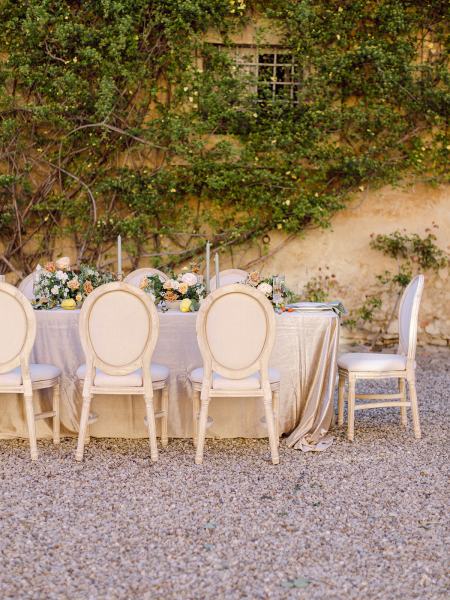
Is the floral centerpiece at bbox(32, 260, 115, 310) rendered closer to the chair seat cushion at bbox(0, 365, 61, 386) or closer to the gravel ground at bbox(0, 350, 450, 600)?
the chair seat cushion at bbox(0, 365, 61, 386)

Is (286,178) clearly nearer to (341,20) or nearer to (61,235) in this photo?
(341,20)

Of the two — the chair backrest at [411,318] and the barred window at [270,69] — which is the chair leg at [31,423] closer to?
the chair backrest at [411,318]

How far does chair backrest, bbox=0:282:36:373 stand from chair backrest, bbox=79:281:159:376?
0.99 feet

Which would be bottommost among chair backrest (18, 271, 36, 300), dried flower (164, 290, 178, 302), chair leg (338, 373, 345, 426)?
chair leg (338, 373, 345, 426)

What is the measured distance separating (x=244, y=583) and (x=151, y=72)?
6324mm

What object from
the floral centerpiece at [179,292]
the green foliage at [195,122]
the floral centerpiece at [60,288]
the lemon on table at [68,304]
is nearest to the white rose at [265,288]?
the floral centerpiece at [179,292]

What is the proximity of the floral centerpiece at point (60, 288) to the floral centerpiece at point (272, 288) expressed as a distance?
98cm

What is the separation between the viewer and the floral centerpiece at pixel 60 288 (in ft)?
14.9

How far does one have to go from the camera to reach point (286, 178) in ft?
25.9

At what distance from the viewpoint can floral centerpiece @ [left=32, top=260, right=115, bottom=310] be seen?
4539 millimetres

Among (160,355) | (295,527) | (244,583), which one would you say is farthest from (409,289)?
(244,583)

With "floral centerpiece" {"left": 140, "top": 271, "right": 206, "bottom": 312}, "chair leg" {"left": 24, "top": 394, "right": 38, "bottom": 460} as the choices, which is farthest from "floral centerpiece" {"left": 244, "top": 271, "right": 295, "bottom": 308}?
"chair leg" {"left": 24, "top": 394, "right": 38, "bottom": 460}

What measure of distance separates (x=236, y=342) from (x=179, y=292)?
0.74 meters

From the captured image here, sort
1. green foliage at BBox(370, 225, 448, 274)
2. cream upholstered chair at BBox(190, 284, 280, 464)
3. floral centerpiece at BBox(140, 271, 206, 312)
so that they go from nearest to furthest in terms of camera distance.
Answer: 1. cream upholstered chair at BBox(190, 284, 280, 464)
2. floral centerpiece at BBox(140, 271, 206, 312)
3. green foliage at BBox(370, 225, 448, 274)
